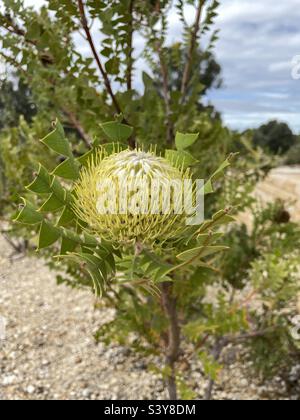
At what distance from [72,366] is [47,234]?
211 cm

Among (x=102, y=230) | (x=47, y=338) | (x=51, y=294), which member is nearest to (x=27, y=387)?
(x=47, y=338)

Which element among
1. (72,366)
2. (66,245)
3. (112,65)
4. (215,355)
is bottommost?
(72,366)

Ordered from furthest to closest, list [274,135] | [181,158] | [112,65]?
[274,135]
[112,65]
[181,158]

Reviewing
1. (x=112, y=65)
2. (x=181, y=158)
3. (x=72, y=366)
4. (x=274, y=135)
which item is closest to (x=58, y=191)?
(x=181, y=158)

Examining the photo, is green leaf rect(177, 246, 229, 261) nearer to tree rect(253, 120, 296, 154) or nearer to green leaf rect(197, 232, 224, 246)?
green leaf rect(197, 232, 224, 246)

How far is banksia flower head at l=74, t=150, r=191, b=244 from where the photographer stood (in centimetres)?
50

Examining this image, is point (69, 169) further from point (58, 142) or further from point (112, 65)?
point (112, 65)

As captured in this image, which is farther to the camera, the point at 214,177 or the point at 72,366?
the point at 72,366

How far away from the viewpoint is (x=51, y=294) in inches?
130

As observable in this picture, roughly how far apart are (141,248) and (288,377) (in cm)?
207

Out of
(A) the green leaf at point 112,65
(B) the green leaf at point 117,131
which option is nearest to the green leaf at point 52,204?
(B) the green leaf at point 117,131

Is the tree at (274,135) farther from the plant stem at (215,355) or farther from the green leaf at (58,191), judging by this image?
the green leaf at (58,191)
